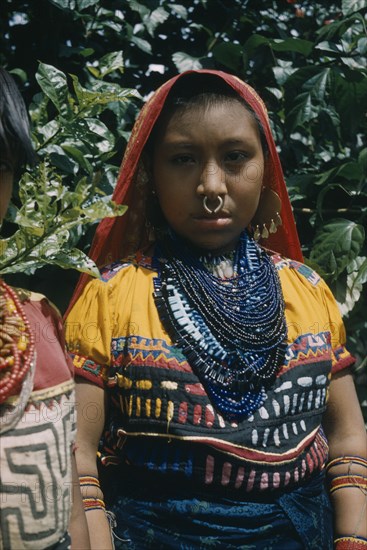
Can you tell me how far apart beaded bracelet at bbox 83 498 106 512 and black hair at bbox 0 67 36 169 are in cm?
79

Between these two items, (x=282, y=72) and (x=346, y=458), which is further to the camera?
(x=282, y=72)

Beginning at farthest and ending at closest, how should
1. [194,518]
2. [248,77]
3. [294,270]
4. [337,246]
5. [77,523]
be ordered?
[248,77] → [337,246] → [294,270] → [194,518] → [77,523]

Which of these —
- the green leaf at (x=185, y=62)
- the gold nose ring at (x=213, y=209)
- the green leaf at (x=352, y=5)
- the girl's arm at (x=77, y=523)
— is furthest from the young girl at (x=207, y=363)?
the green leaf at (x=352, y=5)

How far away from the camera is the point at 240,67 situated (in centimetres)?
275

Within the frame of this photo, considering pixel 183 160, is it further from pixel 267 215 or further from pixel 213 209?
pixel 267 215

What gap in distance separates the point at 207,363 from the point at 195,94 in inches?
25.8

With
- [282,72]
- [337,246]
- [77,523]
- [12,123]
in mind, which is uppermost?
[12,123]

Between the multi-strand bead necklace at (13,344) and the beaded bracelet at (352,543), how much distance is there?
0.97m

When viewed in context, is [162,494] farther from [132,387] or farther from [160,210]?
[160,210]

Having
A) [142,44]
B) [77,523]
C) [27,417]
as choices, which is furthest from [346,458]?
[142,44]

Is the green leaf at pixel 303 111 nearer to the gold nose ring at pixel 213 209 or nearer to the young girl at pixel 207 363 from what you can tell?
the young girl at pixel 207 363

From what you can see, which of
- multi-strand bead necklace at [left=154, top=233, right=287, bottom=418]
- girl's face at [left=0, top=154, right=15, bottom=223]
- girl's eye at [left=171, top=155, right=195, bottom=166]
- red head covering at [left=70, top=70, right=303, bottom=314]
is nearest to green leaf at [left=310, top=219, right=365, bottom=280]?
red head covering at [left=70, top=70, right=303, bottom=314]

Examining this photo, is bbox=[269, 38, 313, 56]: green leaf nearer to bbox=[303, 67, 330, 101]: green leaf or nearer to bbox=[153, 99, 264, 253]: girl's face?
bbox=[303, 67, 330, 101]: green leaf

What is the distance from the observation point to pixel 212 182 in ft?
6.29
